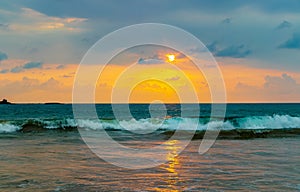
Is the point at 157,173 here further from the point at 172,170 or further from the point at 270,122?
the point at 270,122

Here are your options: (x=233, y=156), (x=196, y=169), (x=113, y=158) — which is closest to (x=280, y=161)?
(x=233, y=156)

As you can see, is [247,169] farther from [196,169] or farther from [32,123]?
[32,123]

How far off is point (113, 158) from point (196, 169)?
3.90 meters

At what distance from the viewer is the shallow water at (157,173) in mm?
10016

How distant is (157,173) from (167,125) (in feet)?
79.5

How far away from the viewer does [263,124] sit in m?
39.8

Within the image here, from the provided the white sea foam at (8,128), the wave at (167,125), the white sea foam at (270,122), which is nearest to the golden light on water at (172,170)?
the wave at (167,125)

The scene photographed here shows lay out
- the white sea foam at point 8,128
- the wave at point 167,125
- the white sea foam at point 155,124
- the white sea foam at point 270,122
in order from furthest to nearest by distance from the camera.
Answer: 1. the white sea foam at point 270,122
2. the white sea foam at point 155,124
3. the wave at point 167,125
4. the white sea foam at point 8,128

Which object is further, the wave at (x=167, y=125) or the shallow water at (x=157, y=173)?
the wave at (x=167, y=125)

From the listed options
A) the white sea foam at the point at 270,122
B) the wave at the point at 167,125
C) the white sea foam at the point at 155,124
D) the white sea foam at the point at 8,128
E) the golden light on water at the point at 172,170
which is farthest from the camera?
the white sea foam at the point at 270,122

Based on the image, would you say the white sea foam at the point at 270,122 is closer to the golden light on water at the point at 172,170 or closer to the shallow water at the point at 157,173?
the shallow water at the point at 157,173

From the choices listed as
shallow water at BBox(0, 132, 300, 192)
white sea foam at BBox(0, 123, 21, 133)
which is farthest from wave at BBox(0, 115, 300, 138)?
shallow water at BBox(0, 132, 300, 192)

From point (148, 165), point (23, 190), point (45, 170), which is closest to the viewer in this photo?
point (23, 190)

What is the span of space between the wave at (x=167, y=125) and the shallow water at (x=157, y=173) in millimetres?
14788
